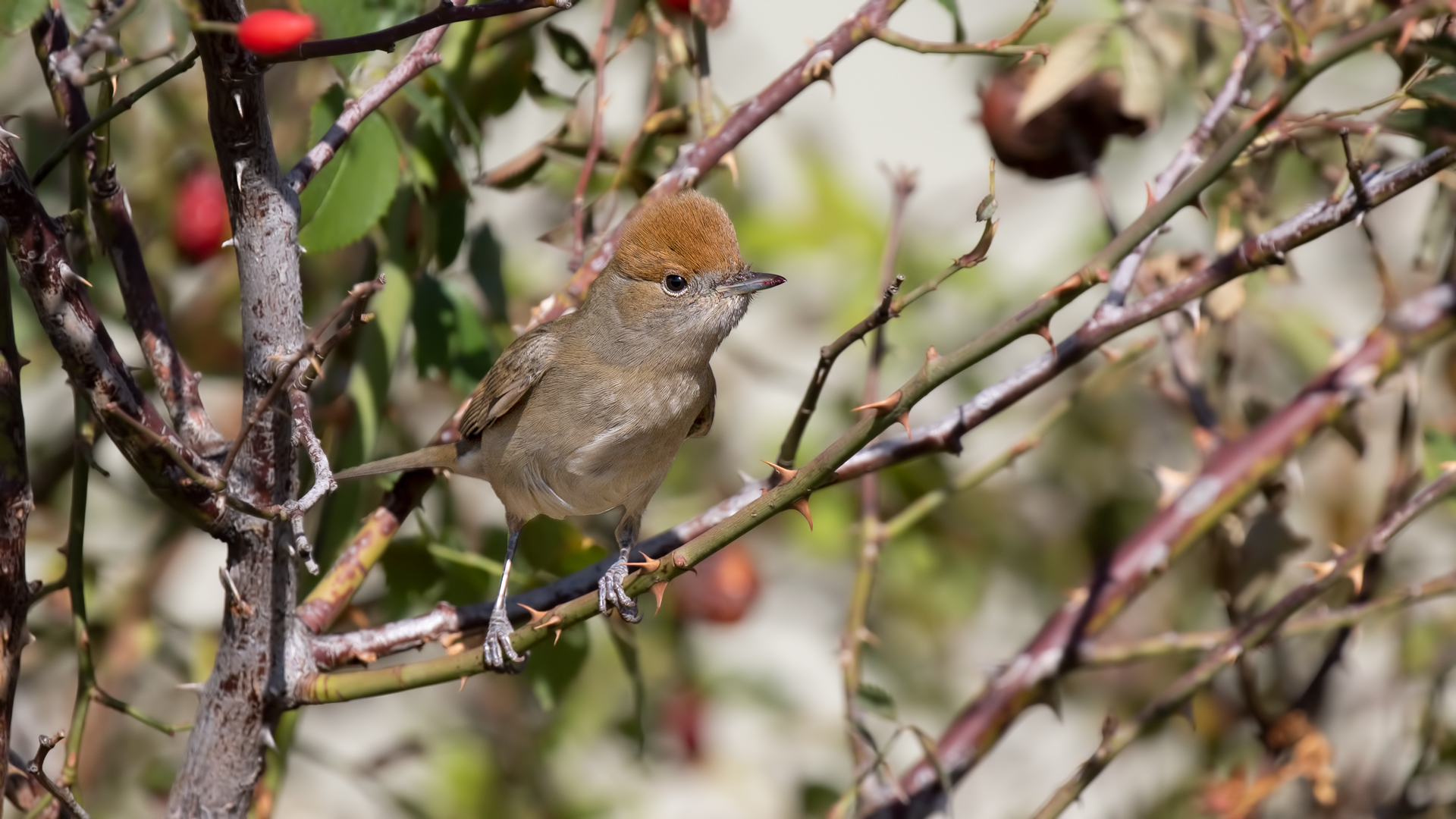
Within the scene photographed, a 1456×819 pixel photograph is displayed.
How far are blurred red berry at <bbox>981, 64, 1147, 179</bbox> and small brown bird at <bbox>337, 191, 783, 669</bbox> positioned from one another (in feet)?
2.35

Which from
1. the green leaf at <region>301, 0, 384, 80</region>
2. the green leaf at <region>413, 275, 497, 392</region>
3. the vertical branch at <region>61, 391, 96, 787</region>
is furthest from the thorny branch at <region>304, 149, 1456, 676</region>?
the green leaf at <region>301, 0, 384, 80</region>

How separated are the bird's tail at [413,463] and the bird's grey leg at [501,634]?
0.24 meters

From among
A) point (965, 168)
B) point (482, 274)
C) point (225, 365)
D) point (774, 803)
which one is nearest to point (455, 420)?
point (482, 274)

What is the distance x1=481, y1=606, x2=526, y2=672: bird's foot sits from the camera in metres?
2.10

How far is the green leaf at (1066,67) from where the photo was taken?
9.23 feet

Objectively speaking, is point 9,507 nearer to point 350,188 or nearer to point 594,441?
point 350,188

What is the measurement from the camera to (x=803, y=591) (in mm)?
5109

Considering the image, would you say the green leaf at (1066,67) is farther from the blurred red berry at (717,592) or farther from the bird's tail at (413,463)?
the blurred red berry at (717,592)

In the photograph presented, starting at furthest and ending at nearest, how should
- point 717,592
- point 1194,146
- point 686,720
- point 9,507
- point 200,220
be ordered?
point 686,720 → point 717,592 → point 200,220 → point 1194,146 → point 9,507

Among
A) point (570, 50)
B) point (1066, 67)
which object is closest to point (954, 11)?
point (1066, 67)

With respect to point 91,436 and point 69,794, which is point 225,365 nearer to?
point 91,436

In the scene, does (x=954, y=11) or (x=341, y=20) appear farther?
(x=954, y=11)

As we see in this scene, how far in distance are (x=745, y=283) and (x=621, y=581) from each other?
84cm

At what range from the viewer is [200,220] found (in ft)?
12.2
